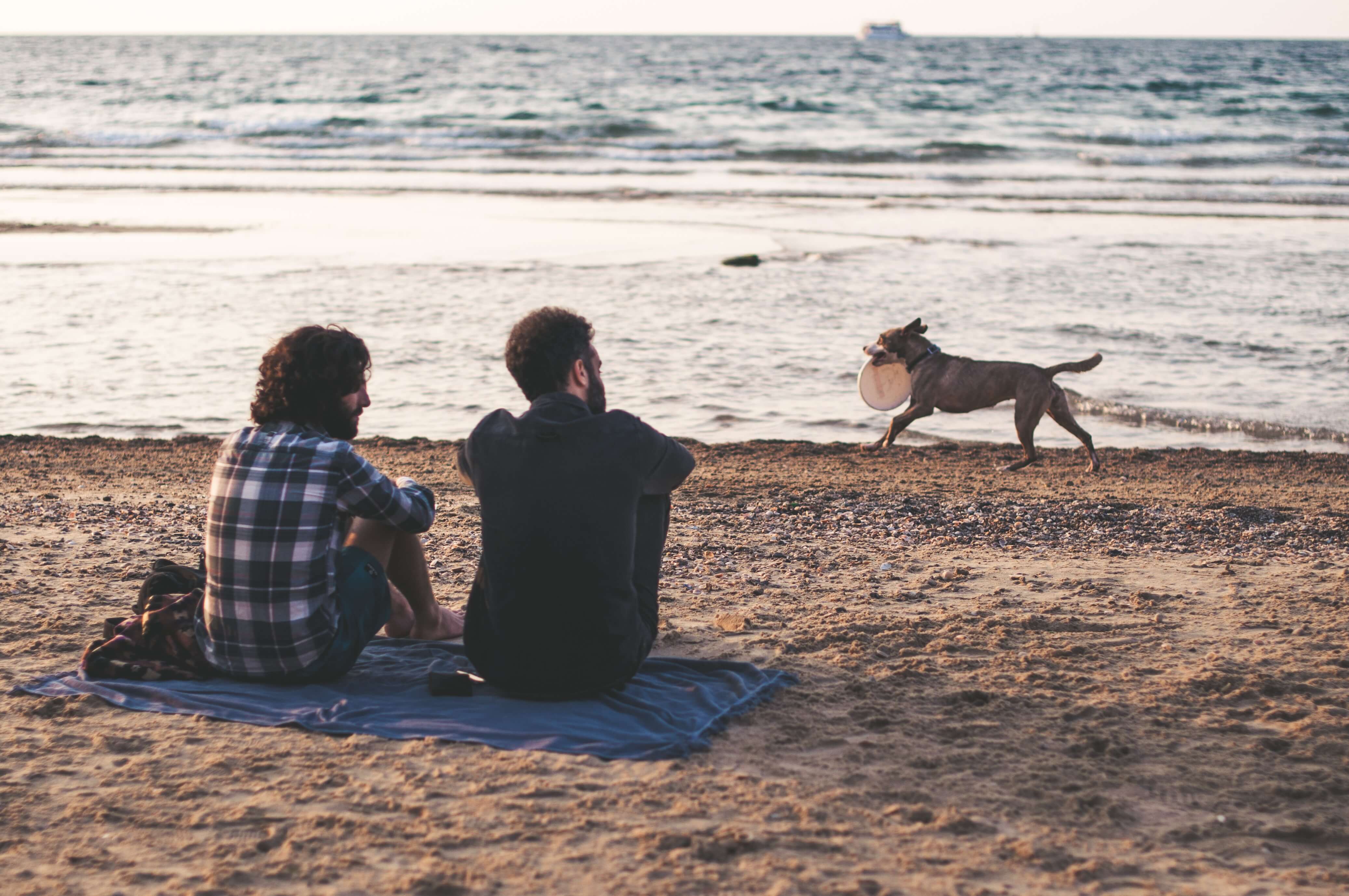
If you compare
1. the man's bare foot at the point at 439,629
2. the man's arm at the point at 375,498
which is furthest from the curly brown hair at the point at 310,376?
the man's bare foot at the point at 439,629

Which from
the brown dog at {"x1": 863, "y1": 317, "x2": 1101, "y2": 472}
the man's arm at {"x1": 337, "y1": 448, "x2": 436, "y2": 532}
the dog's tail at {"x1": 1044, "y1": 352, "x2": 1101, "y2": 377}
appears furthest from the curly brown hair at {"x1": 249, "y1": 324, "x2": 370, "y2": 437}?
the dog's tail at {"x1": 1044, "y1": 352, "x2": 1101, "y2": 377}

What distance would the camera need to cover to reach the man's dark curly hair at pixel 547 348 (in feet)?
11.5

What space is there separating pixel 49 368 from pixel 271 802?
7740 millimetres

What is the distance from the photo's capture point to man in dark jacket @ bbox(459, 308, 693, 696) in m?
3.41

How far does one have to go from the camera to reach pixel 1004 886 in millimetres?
2744

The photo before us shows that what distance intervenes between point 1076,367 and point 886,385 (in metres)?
1.22

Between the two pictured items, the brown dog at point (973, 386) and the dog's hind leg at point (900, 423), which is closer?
the brown dog at point (973, 386)

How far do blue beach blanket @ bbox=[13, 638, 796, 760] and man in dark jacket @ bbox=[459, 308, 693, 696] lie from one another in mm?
159

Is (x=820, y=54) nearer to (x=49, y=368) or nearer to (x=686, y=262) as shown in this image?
(x=686, y=262)

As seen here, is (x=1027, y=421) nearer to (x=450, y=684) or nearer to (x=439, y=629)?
(x=439, y=629)

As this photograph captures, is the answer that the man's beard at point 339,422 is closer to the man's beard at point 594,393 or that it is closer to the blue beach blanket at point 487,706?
the man's beard at point 594,393

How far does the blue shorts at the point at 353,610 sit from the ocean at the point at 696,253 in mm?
4252

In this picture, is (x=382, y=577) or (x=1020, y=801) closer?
(x=1020, y=801)

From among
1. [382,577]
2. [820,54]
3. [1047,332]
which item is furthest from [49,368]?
[820,54]
